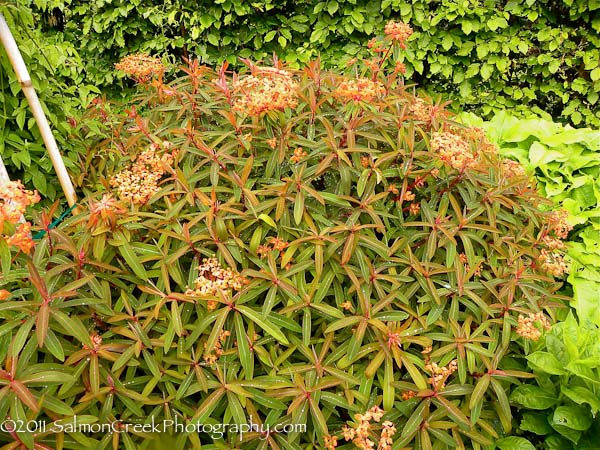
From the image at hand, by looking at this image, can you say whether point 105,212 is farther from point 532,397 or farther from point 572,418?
point 572,418

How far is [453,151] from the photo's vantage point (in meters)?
1.84

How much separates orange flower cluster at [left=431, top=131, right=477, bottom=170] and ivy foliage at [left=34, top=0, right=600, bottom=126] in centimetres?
232

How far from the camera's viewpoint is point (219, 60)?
4500 mm

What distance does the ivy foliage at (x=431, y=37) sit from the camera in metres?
4.02

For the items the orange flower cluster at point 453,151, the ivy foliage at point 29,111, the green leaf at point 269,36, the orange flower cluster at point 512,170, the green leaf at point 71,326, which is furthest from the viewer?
the green leaf at point 269,36

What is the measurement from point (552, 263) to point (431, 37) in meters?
2.60

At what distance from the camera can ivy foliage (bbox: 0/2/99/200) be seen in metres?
2.19

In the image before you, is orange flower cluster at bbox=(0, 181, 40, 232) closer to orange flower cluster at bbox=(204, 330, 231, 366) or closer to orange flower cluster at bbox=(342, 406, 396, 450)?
orange flower cluster at bbox=(204, 330, 231, 366)

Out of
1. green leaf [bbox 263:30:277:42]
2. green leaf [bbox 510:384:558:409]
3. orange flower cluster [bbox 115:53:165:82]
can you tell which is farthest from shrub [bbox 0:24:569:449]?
green leaf [bbox 263:30:277:42]

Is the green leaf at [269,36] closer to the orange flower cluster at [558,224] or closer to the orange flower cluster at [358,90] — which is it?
the orange flower cluster at [358,90]

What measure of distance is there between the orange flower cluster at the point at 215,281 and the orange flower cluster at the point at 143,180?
321mm

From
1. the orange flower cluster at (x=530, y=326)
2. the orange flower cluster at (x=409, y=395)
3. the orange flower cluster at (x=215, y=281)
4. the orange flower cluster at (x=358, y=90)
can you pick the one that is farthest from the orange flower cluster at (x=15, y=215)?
the orange flower cluster at (x=530, y=326)

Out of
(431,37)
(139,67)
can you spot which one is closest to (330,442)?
(139,67)

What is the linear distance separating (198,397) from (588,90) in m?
3.98
